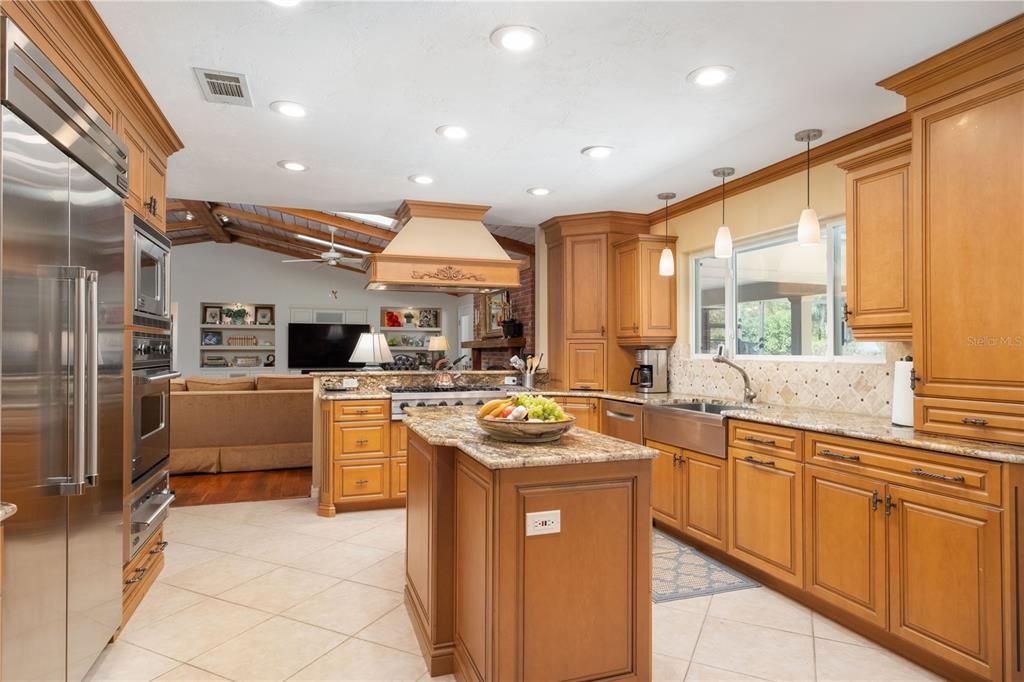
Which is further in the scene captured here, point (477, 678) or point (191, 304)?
point (191, 304)

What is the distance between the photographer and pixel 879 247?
2814 millimetres

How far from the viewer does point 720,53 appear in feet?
7.93

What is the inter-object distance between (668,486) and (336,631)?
2.27m

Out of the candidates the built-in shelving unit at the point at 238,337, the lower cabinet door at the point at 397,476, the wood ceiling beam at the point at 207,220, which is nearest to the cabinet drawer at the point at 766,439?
the lower cabinet door at the point at 397,476

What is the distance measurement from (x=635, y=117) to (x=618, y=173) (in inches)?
38.5

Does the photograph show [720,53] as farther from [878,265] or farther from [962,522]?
[962,522]

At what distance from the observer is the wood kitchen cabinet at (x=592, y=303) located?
5.27 m

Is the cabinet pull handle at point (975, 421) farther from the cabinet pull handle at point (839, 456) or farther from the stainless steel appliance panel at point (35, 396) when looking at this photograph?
the stainless steel appliance panel at point (35, 396)

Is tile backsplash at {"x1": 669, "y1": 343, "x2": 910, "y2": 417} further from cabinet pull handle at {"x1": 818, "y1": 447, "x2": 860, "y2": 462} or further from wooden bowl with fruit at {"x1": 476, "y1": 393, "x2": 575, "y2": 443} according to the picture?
wooden bowl with fruit at {"x1": 476, "y1": 393, "x2": 575, "y2": 443}

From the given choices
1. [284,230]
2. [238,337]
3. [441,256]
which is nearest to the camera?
[441,256]

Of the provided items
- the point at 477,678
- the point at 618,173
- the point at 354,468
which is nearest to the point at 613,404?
the point at 618,173

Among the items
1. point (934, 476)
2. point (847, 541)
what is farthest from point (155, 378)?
point (934, 476)

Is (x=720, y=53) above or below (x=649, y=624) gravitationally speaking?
above

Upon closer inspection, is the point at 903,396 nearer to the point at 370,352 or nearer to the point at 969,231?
the point at 969,231
